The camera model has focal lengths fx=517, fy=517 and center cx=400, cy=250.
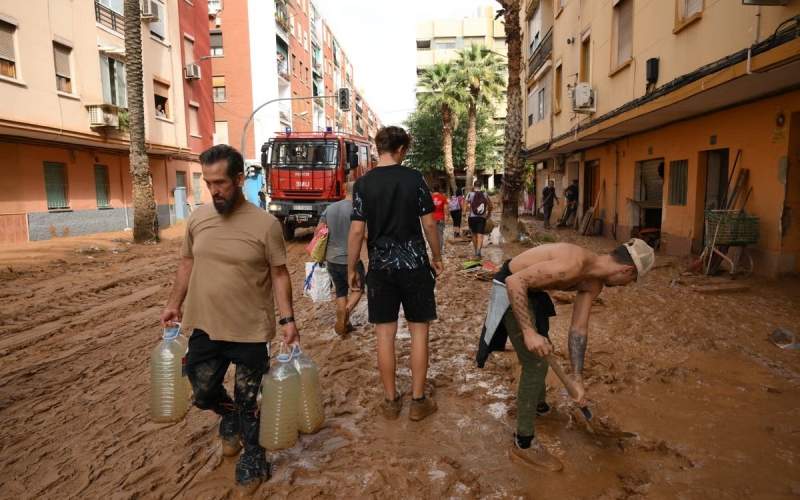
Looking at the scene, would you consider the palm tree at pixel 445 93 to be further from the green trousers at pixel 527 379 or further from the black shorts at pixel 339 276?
the green trousers at pixel 527 379

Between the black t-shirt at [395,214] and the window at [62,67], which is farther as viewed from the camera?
the window at [62,67]

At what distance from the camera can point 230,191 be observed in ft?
8.75

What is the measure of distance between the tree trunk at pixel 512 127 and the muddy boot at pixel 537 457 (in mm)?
11081

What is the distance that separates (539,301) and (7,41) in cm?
1642

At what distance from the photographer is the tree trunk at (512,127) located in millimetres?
13316

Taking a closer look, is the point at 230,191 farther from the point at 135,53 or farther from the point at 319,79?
the point at 319,79

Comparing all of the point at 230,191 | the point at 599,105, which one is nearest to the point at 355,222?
the point at 230,191

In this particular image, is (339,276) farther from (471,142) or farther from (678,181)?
(471,142)

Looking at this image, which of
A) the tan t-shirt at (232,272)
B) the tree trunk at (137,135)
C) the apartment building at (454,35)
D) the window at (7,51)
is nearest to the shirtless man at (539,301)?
the tan t-shirt at (232,272)

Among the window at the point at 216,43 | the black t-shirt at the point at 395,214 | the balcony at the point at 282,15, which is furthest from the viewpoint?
the balcony at the point at 282,15

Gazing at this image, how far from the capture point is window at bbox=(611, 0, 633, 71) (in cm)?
1204

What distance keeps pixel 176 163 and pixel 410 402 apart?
22471 millimetres

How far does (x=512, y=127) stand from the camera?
13516 mm

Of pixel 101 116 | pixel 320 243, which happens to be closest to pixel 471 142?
pixel 101 116
